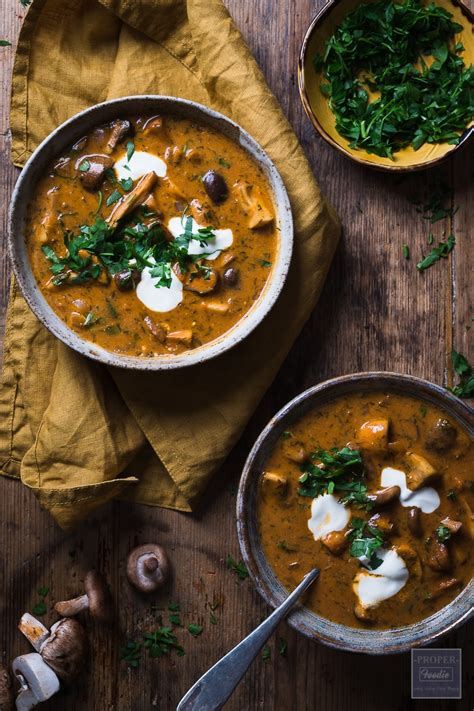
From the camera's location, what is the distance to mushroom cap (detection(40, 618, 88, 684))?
10.7 ft

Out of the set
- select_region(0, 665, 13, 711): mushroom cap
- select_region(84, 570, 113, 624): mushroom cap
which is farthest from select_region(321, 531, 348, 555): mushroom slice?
select_region(0, 665, 13, 711): mushroom cap

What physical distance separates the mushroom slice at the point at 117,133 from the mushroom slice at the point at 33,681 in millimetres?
2084

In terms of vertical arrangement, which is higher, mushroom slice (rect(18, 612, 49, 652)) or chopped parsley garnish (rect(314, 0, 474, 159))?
chopped parsley garnish (rect(314, 0, 474, 159))

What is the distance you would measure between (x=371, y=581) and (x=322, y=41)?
7.14 ft

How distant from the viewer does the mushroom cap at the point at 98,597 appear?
10.7 ft

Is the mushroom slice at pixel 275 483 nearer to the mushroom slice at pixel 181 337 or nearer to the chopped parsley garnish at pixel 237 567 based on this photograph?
the chopped parsley garnish at pixel 237 567

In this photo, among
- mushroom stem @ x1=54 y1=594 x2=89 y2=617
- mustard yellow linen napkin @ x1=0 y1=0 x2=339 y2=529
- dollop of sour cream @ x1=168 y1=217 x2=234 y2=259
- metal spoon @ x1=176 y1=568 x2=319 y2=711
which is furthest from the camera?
A: mushroom stem @ x1=54 y1=594 x2=89 y2=617

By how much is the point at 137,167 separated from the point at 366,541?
169 cm

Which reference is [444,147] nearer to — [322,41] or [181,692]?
[322,41]

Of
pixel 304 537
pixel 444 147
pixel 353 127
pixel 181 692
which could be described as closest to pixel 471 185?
pixel 444 147

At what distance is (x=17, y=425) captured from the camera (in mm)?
3369

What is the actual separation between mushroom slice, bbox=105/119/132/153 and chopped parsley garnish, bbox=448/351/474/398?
1.62 metres

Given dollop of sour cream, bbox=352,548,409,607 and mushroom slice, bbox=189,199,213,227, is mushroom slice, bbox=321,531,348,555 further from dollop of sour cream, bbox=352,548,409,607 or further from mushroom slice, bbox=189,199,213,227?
mushroom slice, bbox=189,199,213,227

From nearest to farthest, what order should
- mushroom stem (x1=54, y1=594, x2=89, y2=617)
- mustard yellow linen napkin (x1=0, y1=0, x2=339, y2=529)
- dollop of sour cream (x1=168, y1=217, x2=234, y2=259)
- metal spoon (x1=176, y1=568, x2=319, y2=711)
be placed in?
metal spoon (x1=176, y1=568, x2=319, y2=711), dollop of sour cream (x1=168, y1=217, x2=234, y2=259), mustard yellow linen napkin (x1=0, y1=0, x2=339, y2=529), mushroom stem (x1=54, y1=594, x2=89, y2=617)
